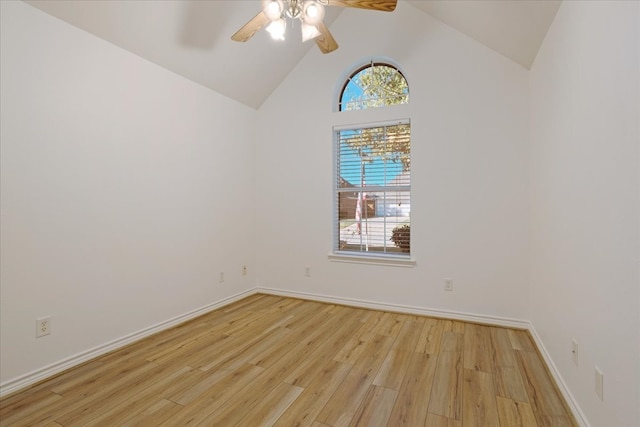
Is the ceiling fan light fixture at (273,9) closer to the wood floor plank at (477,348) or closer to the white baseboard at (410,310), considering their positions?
the wood floor plank at (477,348)

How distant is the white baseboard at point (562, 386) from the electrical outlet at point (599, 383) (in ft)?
0.78

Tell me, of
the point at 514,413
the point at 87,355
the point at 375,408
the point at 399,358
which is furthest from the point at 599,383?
the point at 87,355

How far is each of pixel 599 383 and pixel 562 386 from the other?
22.2 inches

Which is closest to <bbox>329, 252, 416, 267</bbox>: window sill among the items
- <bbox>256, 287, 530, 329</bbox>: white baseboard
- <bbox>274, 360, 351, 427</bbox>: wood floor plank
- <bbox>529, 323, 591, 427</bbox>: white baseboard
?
<bbox>256, 287, 530, 329</bbox>: white baseboard

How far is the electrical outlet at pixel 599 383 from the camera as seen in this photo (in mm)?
1341

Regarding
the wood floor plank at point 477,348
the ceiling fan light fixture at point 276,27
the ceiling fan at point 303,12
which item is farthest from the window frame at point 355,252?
the ceiling fan light fixture at point 276,27

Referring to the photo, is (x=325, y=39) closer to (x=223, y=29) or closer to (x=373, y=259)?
(x=223, y=29)

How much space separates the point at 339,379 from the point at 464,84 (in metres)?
2.90

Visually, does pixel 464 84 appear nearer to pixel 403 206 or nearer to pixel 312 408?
pixel 403 206

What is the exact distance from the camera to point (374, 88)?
3572mm

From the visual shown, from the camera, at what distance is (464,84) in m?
3.01

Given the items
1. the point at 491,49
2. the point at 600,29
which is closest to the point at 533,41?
the point at 491,49

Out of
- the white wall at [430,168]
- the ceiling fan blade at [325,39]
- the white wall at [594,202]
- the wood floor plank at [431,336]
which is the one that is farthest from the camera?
the white wall at [430,168]

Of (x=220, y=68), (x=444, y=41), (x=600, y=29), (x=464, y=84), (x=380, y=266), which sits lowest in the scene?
(x=380, y=266)
